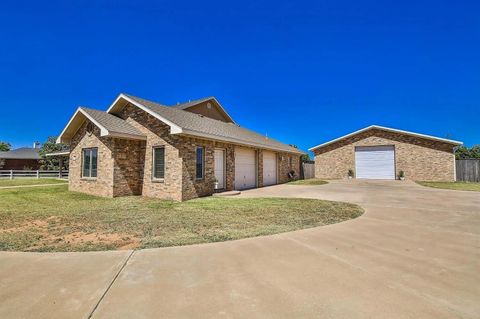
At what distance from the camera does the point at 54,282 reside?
299cm

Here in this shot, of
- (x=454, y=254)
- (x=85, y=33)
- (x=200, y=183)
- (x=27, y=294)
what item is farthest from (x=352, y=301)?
(x=85, y=33)

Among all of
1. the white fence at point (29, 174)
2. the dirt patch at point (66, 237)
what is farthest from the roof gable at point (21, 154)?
the dirt patch at point (66, 237)

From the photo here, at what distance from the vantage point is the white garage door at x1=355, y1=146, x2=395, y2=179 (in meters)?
22.2

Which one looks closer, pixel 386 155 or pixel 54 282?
pixel 54 282

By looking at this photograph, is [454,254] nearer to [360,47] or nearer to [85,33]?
[360,47]

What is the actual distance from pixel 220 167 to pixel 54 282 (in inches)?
397

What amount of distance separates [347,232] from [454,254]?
1.75 metres

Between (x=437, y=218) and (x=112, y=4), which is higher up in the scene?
(x=112, y=4)

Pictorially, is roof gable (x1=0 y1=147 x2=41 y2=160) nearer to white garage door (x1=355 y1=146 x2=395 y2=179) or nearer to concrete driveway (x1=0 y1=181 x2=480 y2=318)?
concrete driveway (x1=0 y1=181 x2=480 y2=318)

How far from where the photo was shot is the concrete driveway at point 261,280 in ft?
7.87

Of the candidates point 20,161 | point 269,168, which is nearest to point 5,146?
point 20,161

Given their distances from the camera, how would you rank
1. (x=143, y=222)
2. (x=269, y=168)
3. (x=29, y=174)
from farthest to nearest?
(x=29, y=174)
(x=269, y=168)
(x=143, y=222)

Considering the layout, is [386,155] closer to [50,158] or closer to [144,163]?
[144,163]

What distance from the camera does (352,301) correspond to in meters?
2.54
